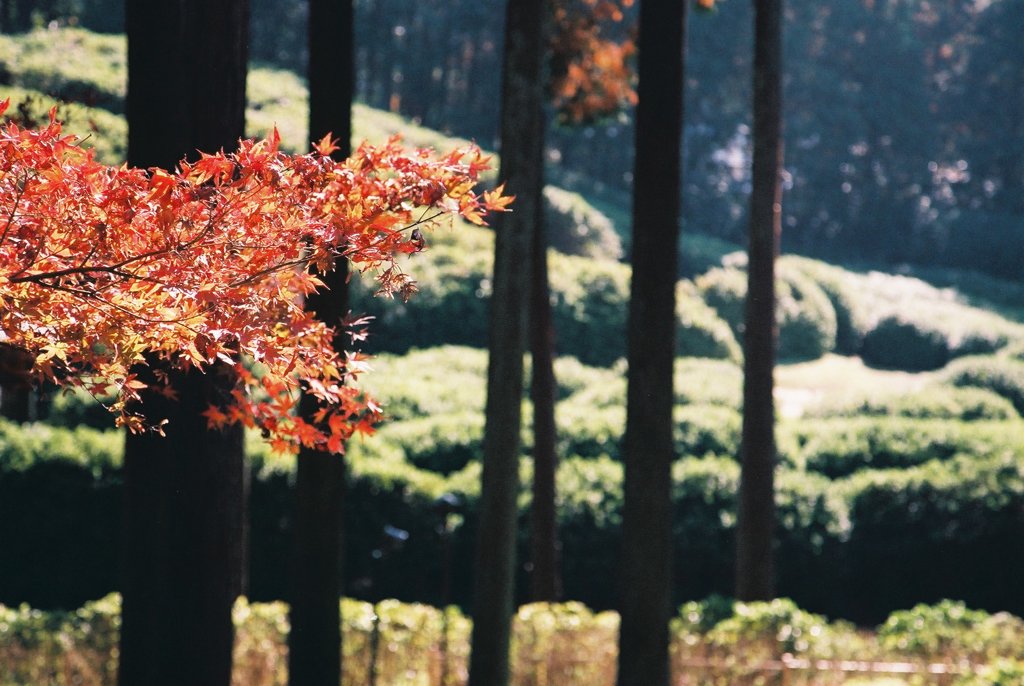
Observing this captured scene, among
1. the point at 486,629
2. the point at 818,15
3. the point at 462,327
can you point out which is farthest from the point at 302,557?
the point at 818,15

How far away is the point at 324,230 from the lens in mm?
3021

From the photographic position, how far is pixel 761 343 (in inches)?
417

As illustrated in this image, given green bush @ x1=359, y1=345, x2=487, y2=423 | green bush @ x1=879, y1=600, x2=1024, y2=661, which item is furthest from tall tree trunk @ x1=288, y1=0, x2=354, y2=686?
green bush @ x1=359, y1=345, x2=487, y2=423

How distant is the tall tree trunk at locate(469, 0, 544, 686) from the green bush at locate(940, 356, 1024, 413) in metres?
16.2

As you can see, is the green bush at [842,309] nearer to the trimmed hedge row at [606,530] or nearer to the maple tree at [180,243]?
the trimmed hedge row at [606,530]

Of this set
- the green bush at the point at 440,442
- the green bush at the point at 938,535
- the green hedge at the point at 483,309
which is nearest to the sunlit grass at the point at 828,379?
the green hedge at the point at 483,309

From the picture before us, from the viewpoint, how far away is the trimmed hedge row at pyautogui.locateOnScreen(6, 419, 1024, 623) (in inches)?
499

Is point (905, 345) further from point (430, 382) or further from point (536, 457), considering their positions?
point (536, 457)

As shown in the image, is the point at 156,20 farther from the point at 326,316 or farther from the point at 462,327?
the point at 462,327

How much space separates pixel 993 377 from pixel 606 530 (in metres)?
11.3

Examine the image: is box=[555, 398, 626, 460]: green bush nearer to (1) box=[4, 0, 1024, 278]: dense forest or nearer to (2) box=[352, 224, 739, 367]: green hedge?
(2) box=[352, 224, 739, 367]: green hedge

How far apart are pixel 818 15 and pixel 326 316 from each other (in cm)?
4350

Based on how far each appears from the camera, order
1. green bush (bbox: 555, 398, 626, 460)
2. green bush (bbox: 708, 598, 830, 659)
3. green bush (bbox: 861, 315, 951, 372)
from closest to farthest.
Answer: green bush (bbox: 708, 598, 830, 659) → green bush (bbox: 555, 398, 626, 460) → green bush (bbox: 861, 315, 951, 372)

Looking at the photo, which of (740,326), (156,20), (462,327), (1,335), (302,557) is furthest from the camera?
(740,326)
